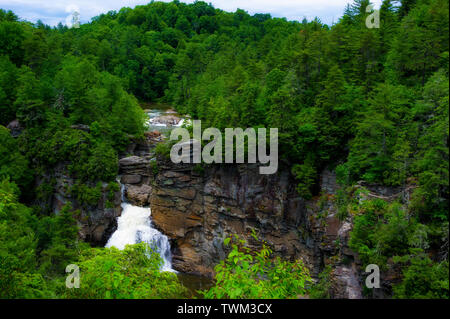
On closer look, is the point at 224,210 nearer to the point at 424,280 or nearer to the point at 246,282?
the point at 424,280

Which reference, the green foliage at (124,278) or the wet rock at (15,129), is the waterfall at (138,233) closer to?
the wet rock at (15,129)

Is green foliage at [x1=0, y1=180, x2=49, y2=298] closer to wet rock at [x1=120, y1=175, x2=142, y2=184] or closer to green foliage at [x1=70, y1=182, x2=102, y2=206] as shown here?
green foliage at [x1=70, y1=182, x2=102, y2=206]

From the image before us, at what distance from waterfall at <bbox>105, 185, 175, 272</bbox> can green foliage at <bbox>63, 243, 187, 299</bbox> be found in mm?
21244

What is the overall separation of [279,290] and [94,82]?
124 ft

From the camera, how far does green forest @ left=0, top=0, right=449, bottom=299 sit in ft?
29.3

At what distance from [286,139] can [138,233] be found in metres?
15.5

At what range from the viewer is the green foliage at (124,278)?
287 inches

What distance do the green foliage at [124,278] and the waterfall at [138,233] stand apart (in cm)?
2124

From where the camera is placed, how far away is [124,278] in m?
7.58

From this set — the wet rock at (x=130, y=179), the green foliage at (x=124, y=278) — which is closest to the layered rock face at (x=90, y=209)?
the wet rock at (x=130, y=179)

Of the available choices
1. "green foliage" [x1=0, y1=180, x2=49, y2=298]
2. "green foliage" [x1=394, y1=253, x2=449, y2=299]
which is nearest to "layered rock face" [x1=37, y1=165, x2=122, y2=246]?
"green foliage" [x1=0, y1=180, x2=49, y2=298]

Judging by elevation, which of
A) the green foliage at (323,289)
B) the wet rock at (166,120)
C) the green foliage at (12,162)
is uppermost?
the wet rock at (166,120)

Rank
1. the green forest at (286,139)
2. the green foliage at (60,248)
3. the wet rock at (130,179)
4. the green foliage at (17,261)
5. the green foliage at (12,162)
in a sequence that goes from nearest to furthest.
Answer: the green foliage at (17,261) → the green forest at (286,139) → the green foliage at (60,248) → the green foliage at (12,162) → the wet rock at (130,179)
